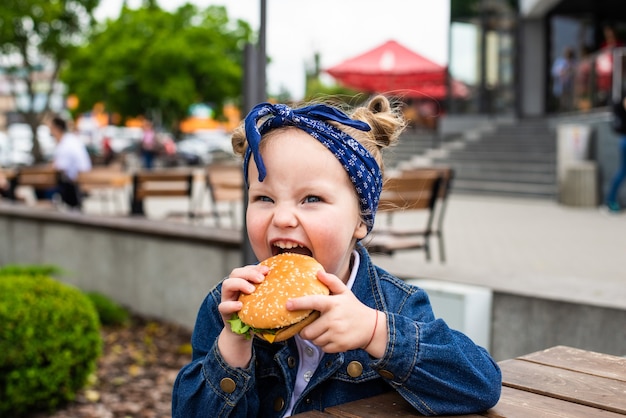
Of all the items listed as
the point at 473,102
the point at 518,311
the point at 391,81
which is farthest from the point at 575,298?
the point at 473,102

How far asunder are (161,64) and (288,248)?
38.7 meters

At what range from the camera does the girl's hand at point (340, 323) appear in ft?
5.17

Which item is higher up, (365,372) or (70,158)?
(70,158)

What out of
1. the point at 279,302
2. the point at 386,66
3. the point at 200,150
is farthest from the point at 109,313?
the point at 200,150

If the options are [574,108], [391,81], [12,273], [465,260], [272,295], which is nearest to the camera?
[272,295]

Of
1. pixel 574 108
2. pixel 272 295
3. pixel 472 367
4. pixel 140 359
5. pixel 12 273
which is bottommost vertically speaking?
pixel 140 359

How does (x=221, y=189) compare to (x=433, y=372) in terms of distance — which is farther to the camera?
(x=221, y=189)

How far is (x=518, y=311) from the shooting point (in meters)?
4.07

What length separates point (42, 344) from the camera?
174 inches

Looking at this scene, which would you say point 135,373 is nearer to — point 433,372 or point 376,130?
point 376,130

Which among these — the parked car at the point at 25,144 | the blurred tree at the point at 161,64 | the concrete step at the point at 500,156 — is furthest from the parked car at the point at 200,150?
the concrete step at the point at 500,156

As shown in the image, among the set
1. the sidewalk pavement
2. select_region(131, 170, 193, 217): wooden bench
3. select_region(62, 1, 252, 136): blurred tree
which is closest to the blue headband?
the sidewalk pavement

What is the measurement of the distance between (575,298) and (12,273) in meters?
3.54

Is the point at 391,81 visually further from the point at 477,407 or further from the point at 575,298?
the point at 477,407
